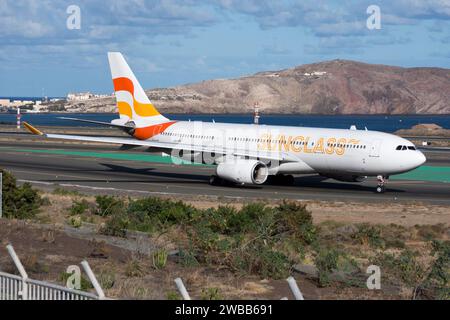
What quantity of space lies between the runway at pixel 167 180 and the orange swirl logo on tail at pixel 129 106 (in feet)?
12.7

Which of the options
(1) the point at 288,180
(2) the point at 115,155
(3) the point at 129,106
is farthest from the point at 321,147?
(2) the point at 115,155

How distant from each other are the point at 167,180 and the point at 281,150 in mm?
8237

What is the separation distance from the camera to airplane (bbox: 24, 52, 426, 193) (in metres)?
43.8

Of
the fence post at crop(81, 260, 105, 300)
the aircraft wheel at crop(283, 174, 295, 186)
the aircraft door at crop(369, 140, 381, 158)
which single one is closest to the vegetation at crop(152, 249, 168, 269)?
the fence post at crop(81, 260, 105, 300)

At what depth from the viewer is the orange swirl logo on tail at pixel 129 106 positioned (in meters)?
54.8

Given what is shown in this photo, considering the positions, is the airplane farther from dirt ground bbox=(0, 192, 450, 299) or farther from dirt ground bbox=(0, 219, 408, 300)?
dirt ground bbox=(0, 219, 408, 300)

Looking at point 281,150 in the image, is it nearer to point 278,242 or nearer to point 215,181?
point 215,181

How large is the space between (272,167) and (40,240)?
2345cm

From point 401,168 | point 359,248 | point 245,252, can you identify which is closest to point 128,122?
point 401,168

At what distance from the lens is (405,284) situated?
20.3 m

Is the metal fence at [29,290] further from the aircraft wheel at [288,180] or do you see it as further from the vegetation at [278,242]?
Answer: the aircraft wheel at [288,180]

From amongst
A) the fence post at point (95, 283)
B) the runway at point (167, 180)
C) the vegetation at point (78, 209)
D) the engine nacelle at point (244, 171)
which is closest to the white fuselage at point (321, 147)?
the engine nacelle at point (244, 171)

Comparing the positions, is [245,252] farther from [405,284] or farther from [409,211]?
[409,211]

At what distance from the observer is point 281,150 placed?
4691 cm
